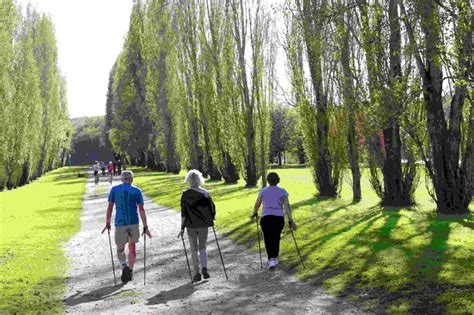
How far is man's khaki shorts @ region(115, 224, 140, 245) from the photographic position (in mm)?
8883

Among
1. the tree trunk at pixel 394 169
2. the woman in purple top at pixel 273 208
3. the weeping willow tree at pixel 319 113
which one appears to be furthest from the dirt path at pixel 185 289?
the weeping willow tree at pixel 319 113

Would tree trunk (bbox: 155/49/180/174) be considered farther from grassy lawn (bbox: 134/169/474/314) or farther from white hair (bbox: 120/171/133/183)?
white hair (bbox: 120/171/133/183)

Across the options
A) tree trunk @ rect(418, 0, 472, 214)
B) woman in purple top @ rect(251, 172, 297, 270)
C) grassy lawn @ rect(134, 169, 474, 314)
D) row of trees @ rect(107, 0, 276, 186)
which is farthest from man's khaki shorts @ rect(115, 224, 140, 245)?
row of trees @ rect(107, 0, 276, 186)

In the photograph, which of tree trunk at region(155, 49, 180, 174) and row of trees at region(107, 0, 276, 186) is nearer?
row of trees at region(107, 0, 276, 186)

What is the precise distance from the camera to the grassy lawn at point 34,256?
8109 mm

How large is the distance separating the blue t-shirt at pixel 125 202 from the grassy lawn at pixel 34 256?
149 cm

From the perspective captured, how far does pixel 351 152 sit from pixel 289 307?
1415cm

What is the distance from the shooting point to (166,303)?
7.38m

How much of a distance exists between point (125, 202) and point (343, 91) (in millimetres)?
11423

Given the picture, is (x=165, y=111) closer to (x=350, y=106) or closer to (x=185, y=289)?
(x=350, y=106)

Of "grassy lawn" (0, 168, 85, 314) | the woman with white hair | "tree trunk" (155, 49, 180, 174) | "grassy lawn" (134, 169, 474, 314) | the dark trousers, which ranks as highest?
"tree trunk" (155, 49, 180, 174)

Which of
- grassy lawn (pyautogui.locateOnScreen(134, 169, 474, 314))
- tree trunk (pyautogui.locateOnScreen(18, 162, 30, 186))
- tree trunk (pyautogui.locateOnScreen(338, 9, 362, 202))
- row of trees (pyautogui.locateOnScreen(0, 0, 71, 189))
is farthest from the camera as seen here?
tree trunk (pyautogui.locateOnScreen(18, 162, 30, 186))

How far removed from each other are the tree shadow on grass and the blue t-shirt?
103 centimetres

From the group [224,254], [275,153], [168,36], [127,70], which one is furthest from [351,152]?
[275,153]
